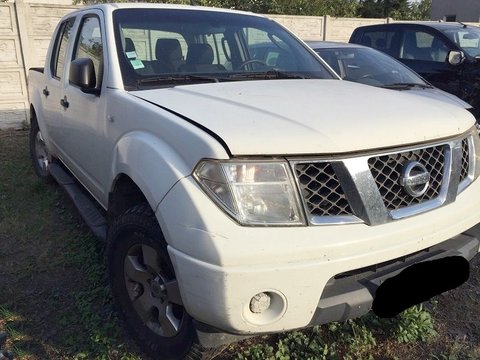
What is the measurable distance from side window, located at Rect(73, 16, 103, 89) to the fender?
723 mm

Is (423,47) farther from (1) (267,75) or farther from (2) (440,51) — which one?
(1) (267,75)

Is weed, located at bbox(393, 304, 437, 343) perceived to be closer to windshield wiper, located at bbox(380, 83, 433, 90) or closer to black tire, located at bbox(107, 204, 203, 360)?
black tire, located at bbox(107, 204, 203, 360)

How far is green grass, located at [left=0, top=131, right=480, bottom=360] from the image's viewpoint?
2439 mm

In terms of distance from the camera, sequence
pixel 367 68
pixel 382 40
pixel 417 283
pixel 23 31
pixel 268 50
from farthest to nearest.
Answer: pixel 23 31, pixel 382 40, pixel 367 68, pixel 268 50, pixel 417 283

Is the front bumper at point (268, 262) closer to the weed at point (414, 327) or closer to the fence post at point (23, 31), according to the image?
the weed at point (414, 327)

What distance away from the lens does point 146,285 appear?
2.38 metres

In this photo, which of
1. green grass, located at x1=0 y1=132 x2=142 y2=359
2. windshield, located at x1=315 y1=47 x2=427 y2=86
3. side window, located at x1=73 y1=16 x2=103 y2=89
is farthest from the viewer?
windshield, located at x1=315 y1=47 x2=427 y2=86

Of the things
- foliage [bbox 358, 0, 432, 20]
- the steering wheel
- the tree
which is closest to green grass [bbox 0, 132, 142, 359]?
the steering wheel

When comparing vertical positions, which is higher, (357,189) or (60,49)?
(60,49)

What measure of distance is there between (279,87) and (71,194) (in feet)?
6.67

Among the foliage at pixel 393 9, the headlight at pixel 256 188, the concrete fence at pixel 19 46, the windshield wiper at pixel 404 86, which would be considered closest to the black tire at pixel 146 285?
the headlight at pixel 256 188

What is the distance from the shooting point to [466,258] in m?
2.24

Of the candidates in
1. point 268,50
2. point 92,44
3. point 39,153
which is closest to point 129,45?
point 92,44

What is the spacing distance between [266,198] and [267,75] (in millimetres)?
1468
